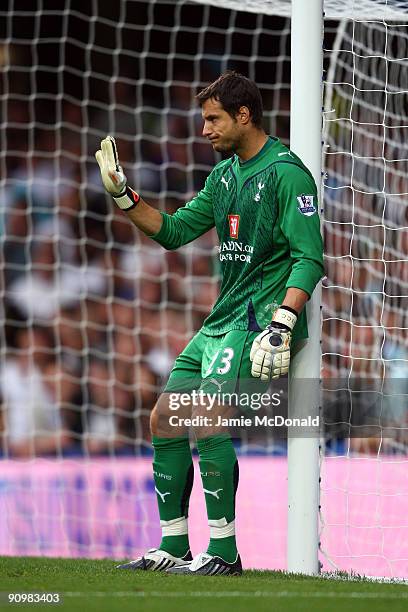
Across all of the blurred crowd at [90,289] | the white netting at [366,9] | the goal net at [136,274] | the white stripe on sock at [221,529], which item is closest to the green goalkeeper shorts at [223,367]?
the white stripe on sock at [221,529]

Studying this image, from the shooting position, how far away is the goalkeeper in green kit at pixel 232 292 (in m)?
3.88

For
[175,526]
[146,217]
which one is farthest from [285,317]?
[175,526]

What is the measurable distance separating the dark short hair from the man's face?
0.05 ft

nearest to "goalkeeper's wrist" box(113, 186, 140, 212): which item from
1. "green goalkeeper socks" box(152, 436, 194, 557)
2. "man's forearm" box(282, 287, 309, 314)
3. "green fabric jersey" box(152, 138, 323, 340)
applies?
"green fabric jersey" box(152, 138, 323, 340)

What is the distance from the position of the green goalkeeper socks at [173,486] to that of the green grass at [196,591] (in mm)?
213

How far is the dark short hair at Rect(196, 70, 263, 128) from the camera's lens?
3.97 metres

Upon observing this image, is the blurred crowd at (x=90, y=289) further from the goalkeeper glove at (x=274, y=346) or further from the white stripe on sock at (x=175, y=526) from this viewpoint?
the goalkeeper glove at (x=274, y=346)

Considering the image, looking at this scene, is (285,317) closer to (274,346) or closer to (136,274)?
(274,346)

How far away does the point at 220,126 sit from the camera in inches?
157

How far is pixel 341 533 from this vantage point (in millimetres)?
6516

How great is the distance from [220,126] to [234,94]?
0.37 feet

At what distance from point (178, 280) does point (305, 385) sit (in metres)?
5.09

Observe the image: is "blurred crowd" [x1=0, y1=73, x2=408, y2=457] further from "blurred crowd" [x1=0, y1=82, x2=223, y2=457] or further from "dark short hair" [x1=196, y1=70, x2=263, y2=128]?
"dark short hair" [x1=196, y1=70, x2=263, y2=128]

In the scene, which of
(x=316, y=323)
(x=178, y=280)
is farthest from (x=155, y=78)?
(x=316, y=323)
